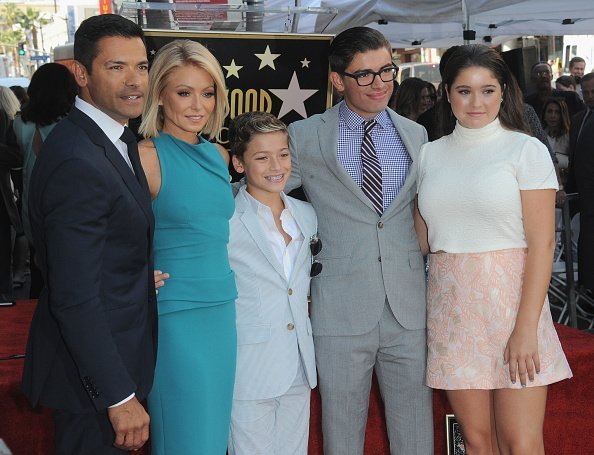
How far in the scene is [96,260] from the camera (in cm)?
194

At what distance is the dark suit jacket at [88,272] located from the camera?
6.30ft

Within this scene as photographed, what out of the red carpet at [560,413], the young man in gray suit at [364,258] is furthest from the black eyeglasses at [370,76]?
the red carpet at [560,413]

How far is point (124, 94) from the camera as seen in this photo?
2.18m

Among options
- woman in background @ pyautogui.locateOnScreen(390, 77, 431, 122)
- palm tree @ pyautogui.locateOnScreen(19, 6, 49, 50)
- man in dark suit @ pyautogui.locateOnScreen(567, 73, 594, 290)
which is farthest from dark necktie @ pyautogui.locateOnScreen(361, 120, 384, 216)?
palm tree @ pyautogui.locateOnScreen(19, 6, 49, 50)

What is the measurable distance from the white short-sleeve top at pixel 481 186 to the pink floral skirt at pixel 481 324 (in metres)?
0.06

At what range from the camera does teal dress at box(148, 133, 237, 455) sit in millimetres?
2412

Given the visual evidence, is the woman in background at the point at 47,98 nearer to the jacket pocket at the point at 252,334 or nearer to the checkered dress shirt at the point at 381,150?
the checkered dress shirt at the point at 381,150

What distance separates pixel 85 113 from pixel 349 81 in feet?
3.58

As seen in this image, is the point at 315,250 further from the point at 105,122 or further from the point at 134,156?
the point at 105,122

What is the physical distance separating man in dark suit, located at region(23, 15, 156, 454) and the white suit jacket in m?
0.49

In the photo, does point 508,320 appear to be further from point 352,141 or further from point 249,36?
point 249,36

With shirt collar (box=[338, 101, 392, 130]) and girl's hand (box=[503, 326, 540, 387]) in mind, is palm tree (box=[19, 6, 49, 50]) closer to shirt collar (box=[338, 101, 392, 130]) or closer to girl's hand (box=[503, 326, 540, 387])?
shirt collar (box=[338, 101, 392, 130])

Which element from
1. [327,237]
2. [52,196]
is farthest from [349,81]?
[52,196]

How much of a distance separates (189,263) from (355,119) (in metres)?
0.89
